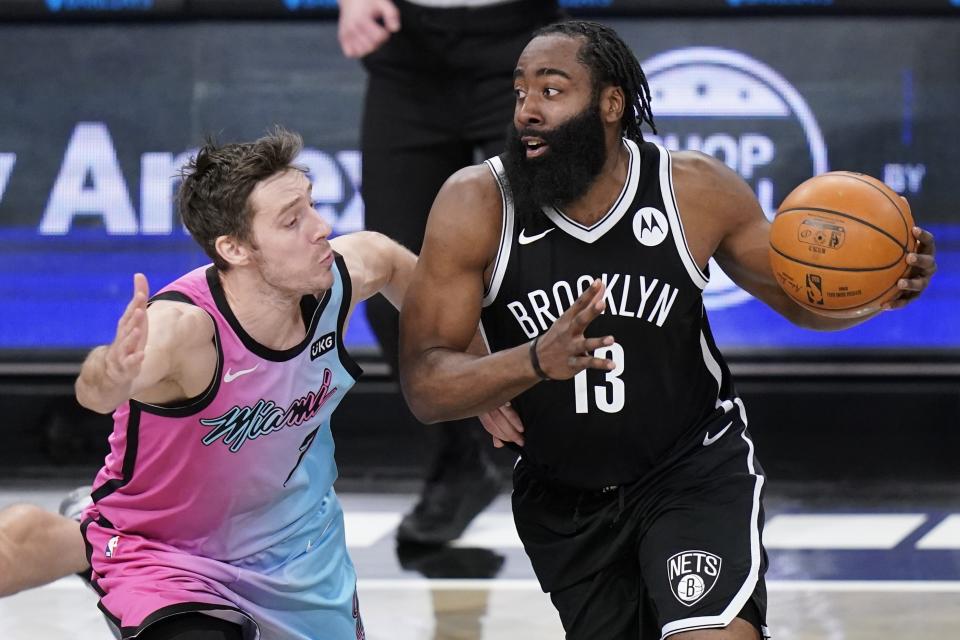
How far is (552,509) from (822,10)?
3395mm

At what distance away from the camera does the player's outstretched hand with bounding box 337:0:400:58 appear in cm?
483

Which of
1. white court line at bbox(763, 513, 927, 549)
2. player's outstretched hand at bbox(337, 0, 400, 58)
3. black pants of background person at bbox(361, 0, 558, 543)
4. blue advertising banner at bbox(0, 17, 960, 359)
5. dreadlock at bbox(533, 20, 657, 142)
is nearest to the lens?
dreadlock at bbox(533, 20, 657, 142)

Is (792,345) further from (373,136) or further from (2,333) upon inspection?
(2,333)

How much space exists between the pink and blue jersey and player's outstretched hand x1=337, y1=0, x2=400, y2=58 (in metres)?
1.37

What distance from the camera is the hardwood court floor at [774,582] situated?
454cm

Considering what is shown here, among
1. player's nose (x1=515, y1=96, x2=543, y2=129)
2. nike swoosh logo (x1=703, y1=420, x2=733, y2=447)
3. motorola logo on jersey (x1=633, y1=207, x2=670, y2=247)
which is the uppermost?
player's nose (x1=515, y1=96, x2=543, y2=129)

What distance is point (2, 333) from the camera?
654 cm

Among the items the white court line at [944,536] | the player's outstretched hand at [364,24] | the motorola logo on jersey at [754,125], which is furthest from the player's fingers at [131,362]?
the motorola logo on jersey at [754,125]

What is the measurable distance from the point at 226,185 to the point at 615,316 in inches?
37.3

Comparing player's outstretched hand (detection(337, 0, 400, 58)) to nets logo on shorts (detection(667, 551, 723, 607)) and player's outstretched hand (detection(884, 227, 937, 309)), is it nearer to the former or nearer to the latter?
player's outstretched hand (detection(884, 227, 937, 309))

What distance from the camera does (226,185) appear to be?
3449mm

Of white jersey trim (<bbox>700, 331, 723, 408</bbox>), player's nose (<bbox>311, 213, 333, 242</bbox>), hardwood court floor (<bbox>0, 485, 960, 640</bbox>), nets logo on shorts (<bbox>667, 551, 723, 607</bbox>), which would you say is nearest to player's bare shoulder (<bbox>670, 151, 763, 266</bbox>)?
white jersey trim (<bbox>700, 331, 723, 408</bbox>)

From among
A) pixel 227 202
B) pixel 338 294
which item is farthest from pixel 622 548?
pixel 227 202

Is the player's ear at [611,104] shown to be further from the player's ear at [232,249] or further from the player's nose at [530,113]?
the player's ear at [232,249]
